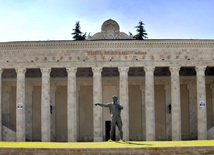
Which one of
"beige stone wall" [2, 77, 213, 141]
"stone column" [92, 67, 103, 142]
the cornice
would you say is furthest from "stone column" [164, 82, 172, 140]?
"stone column" [92, 67, 103, 142]

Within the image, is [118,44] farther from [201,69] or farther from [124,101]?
[201,69]

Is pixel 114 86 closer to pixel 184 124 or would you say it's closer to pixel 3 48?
pixel 184 124

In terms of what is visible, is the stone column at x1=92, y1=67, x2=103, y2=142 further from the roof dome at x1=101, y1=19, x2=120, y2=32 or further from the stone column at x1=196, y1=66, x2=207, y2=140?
the stone column at x1=196, y1=66, x2=207, y2=140

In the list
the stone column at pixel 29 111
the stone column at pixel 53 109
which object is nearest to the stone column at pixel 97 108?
the stone column at pixel 53 109

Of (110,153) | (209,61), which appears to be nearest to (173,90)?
(209,61)

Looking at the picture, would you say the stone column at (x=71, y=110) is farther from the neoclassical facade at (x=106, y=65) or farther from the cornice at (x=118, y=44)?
the cornice at (x=118, y=44)

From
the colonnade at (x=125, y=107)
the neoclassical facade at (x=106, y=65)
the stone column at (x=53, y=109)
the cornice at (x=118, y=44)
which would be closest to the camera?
the colonnade at (x=125, y=107)

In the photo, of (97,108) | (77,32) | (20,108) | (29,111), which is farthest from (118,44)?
(77,32)

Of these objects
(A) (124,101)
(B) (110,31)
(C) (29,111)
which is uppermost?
→ (B) (110,31)

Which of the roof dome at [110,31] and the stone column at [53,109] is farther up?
the roof dome at [110,31]

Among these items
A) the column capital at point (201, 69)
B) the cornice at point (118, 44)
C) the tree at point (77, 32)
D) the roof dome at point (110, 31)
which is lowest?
the column capital at point (201, 69)

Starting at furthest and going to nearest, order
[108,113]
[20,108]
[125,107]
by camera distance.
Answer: [108,113] < [20,108] < [125,107]

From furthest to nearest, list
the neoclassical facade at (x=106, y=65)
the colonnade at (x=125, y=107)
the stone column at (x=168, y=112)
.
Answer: the stone column at (x=168, y=112), the neoclassical facade at (x=106, y=65), the colonnade at (x=125, y=107)

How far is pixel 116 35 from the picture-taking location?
133 ft
